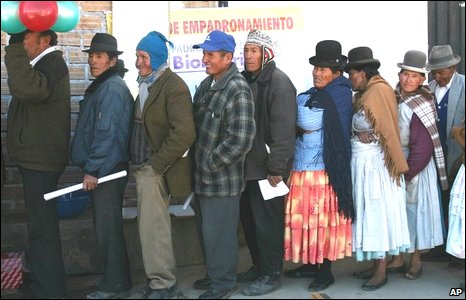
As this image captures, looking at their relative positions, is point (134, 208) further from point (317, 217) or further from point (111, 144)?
point (317, 217)

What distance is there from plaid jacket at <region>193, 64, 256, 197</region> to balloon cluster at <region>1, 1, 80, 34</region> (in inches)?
43.2

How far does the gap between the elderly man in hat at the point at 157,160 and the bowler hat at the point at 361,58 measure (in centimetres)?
126

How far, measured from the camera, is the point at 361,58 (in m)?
4.62

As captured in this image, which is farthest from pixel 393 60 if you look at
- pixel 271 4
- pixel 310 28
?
pixel 271 4

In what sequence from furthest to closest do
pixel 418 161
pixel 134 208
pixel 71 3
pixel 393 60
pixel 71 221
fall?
pixel 393 60 → pixel 134 208 → pixel 71 221 → pixel 418 161 → pixel 71 3

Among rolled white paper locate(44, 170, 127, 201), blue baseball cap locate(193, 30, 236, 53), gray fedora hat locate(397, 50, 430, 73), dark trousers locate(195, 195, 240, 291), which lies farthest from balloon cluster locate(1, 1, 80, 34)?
gray fedora hat locate(397, 50, 430, 73)

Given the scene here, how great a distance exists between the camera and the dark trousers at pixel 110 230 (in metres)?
4.37

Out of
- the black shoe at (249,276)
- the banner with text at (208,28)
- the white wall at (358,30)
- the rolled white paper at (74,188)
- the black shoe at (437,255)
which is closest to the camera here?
the rolled white paper at (74,188)

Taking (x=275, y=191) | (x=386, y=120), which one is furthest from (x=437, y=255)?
(x=275, y=191)

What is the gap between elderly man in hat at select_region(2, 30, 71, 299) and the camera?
4.25 m

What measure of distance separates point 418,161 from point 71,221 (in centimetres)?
272

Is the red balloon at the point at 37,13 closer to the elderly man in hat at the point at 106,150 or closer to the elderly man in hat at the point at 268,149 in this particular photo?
the elderly man in hat at the point at 106,150

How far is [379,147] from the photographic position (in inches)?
177

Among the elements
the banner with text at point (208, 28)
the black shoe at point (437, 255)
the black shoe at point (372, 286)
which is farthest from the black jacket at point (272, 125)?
the black shoe at point (437, 255)
